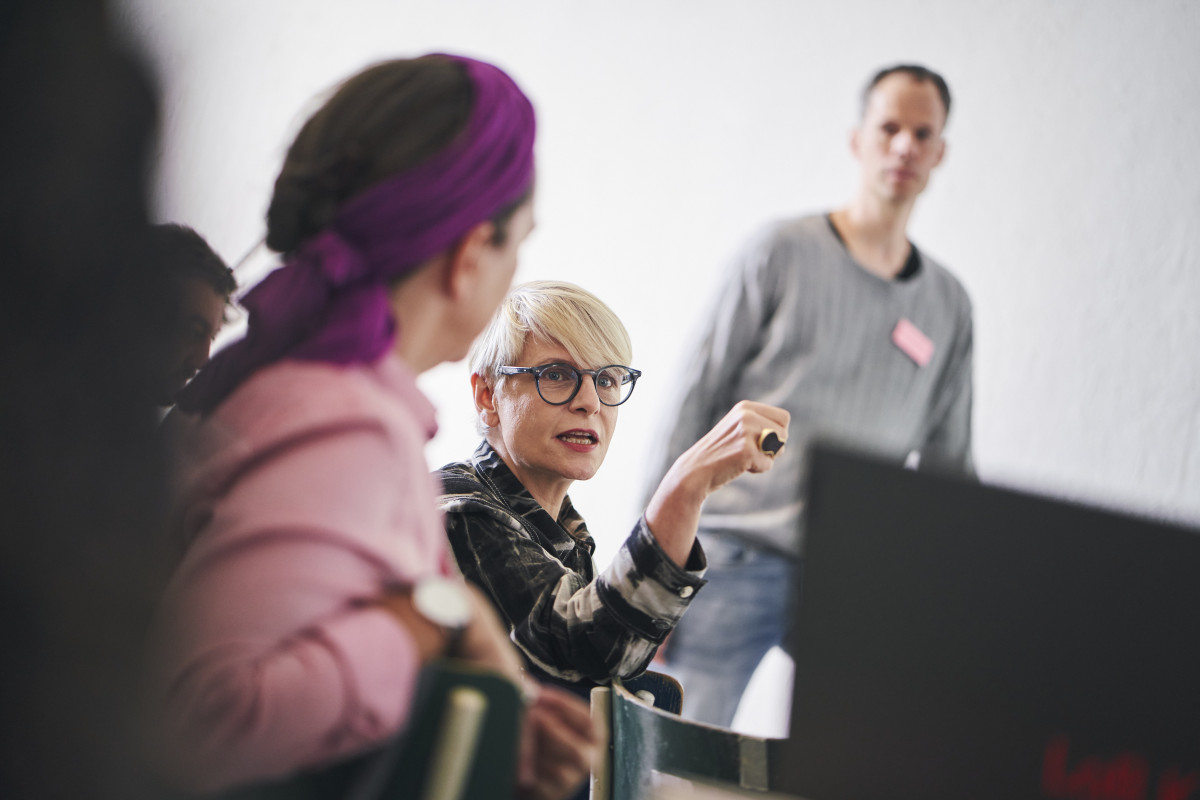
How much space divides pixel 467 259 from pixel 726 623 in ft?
4.35

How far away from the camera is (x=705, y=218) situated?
2412 mm

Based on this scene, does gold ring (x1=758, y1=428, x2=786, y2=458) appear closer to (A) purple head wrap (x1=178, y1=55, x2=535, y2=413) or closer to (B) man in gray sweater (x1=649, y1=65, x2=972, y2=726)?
(A) purple head wrap (x1=178, y1=55, x2=535, y2=413)

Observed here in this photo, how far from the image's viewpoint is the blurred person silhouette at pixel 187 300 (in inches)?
18.4

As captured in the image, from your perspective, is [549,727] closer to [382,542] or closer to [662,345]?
[382,542]

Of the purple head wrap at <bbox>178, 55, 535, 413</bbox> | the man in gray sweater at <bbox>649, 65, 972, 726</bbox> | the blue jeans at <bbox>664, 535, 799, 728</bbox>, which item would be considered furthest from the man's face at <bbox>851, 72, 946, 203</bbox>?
the purple head wrap at <bbox>178, 55, 535, 413</bbox>

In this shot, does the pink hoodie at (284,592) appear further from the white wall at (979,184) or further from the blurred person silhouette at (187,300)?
the white wall at (979,184)

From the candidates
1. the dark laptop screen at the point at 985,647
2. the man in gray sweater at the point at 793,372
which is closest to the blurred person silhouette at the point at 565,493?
the dark laptop screen at the point at 985,647

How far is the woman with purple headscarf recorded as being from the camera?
43 centimetres

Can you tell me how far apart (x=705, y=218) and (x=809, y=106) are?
0.39 metres

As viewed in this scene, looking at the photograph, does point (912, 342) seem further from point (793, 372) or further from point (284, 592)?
point (284, 592)

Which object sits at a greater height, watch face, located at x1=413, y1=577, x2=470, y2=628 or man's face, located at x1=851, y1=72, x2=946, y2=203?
man's face, located at x1=851, y1=72, x2=946, y2=203

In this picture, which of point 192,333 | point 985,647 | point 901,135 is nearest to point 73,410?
point 192,333

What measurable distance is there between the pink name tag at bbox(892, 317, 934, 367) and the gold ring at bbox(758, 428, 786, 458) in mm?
1114

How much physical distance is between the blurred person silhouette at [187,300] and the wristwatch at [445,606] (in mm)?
152
